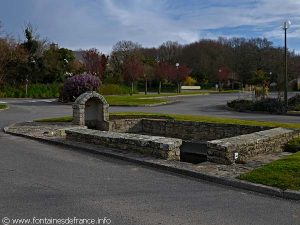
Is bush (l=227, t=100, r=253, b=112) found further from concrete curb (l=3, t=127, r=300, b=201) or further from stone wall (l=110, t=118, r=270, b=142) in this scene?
concrete curb (l=3, t=127, r=300, b=201)

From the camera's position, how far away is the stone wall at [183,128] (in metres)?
15.5

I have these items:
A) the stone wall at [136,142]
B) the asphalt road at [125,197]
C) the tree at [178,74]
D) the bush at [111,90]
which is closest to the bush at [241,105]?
the stone wall at [136,142]

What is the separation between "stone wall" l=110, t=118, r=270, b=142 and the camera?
15530mm

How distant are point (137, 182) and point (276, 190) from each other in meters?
2.68

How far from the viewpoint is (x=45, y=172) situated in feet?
29.4

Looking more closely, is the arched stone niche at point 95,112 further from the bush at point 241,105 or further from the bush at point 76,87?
the bush at point 76,87

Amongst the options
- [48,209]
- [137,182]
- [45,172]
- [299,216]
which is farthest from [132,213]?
[45,172]

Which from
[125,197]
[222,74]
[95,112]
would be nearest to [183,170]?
[125,197]

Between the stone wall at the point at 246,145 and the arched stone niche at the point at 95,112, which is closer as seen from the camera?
the stone wall at the point at 246,145

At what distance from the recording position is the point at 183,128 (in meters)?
17.7

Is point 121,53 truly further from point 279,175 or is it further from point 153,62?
point 279,175

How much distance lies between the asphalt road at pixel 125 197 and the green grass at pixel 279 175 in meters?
0.53

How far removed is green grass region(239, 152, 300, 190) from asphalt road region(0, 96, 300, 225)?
53cm

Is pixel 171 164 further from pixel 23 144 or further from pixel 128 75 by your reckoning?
pixel 128 75
